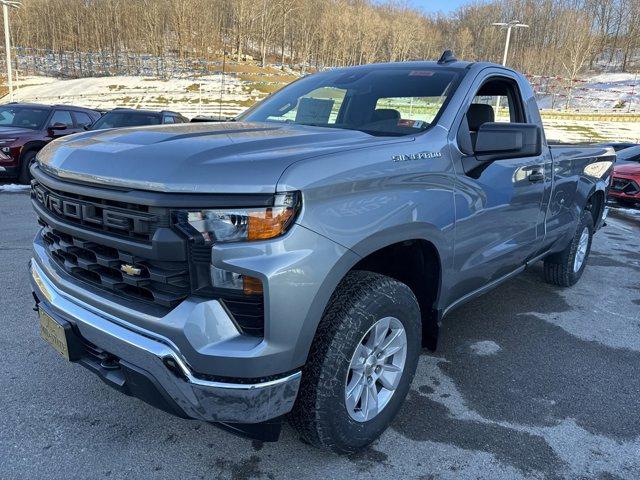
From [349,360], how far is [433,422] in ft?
3.03

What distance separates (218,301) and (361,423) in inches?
38.4

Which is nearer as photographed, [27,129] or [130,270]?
[130,270]

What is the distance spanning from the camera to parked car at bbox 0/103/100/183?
31.0ft

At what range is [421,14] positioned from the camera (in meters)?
103

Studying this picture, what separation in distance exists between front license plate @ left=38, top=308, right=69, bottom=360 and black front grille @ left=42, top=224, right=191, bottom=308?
24 centimetres

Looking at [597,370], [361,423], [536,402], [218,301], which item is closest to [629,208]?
[597,370]

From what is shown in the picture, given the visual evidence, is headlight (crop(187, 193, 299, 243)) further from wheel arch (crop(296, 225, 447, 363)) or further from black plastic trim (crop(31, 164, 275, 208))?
wheel arch (crop(296, 225, 447, 363))

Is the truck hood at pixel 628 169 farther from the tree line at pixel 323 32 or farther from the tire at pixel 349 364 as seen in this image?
the tree line at pixel 323 32

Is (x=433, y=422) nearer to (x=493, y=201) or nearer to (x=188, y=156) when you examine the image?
(x=493, y=201)

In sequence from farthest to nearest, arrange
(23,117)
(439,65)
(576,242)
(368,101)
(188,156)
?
(23,117) → (576,242) → (439,65) → (368,101) → (188,156)

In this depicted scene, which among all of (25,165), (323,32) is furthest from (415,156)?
(323,32)

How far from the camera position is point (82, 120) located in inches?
449

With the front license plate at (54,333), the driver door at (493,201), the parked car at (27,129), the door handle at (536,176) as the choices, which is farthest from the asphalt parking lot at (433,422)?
the parked car at (27,129)

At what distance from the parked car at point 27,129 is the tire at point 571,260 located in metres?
8.96
